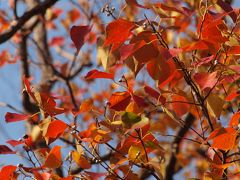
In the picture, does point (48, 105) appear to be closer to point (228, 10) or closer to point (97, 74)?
point (97, 74)

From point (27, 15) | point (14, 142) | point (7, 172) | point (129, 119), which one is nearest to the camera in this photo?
point (129, 119)

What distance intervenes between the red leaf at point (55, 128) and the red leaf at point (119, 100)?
17 centimetres

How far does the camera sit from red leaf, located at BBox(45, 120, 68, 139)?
158 centimetres

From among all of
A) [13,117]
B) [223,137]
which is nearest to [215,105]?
[223,137]

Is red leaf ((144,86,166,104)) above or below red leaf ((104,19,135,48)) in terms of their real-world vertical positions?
below

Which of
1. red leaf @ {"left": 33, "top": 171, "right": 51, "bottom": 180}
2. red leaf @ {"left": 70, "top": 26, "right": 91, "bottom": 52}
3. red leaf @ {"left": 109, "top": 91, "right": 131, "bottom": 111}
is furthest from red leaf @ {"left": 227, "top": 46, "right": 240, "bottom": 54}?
red leaf @ {"left": 33, "top": 171, "right": 51, "bottom": 180}

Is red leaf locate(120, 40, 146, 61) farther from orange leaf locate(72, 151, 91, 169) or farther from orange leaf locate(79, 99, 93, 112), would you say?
orange leaf locate(72, 151, 91, 169)

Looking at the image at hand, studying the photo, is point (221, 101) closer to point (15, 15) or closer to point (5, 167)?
point (5, 167)

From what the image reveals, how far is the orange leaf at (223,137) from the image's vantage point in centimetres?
145

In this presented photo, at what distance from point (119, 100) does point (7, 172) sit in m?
0.45

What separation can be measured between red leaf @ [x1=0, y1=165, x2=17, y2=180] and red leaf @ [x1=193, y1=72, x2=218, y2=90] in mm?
688

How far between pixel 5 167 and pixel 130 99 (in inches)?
18.8

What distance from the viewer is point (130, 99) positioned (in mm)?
1615

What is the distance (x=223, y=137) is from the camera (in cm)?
Result: 145
